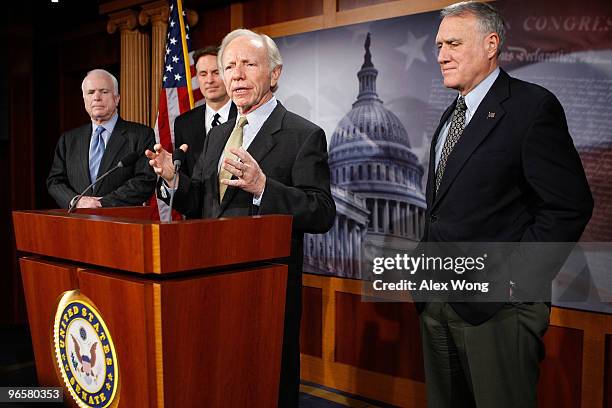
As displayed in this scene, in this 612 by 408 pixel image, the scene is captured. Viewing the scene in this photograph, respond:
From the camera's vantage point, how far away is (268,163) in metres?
1.93

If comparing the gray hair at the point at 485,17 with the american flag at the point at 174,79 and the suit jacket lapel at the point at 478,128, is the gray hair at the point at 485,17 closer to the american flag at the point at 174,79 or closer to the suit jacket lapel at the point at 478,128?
the suit jacket lapel at the point at 478,128

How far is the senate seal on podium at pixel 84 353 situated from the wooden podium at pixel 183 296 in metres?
0.03

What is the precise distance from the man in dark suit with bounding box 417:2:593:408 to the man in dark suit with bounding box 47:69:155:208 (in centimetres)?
175

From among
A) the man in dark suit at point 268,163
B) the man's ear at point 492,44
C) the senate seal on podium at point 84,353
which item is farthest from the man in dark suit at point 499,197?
the senate seal on podium at point 84,353

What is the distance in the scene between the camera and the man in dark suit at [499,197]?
166 cm

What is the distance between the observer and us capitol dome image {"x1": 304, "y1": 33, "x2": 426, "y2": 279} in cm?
315

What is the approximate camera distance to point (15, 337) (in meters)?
4.70

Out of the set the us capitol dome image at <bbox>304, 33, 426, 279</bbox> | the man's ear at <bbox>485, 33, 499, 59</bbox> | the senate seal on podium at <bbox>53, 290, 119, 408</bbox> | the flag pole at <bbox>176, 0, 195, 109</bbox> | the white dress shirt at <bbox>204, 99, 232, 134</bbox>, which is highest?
the flag pole at <bbox>176, 0, 195, 109</bbox>

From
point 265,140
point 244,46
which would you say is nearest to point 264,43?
point 244,46

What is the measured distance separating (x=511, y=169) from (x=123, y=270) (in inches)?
41.3

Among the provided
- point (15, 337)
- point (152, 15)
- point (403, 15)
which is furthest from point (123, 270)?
point (15, 337)

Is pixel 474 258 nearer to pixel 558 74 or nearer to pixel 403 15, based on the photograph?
pixel 558 74

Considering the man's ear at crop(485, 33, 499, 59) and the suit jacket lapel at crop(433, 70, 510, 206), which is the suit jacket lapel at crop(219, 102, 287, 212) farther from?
the man's ear at crop(485, 33, 499, 59)

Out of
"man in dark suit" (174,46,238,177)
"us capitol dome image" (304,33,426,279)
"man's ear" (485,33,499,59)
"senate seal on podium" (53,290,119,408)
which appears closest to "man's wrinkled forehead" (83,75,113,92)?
"man in dark suit" (174,46,238,177)
